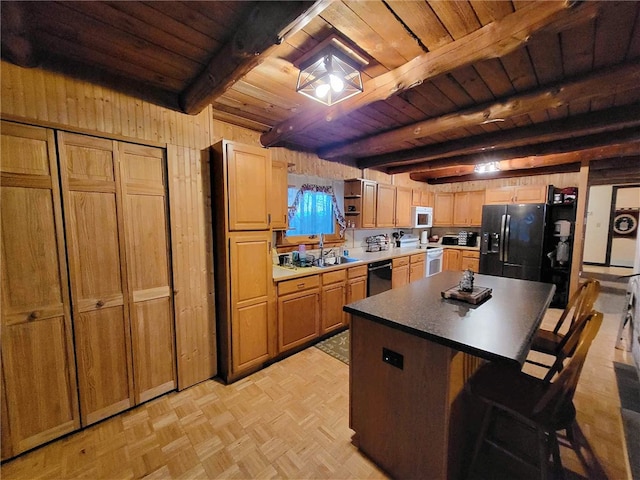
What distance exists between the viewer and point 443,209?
582 centimetres

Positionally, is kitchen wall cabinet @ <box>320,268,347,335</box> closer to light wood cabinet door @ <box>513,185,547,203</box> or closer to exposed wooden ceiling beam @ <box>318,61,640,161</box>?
exposed wooden ceiling beam @ <box>318,61,640,161</box>

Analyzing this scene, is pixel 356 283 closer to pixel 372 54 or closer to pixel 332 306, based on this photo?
pixel 332 306

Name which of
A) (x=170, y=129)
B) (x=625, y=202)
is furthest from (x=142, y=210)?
(x=625, y=202)

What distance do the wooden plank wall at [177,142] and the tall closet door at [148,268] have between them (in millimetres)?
73

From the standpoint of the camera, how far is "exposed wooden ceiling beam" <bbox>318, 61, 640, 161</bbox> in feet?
5.57

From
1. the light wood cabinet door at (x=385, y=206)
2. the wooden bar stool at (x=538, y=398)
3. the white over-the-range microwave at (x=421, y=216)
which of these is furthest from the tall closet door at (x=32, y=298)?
the white over-the-range microwave at (x=421, y=216)

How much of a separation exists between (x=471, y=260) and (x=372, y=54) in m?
4.82

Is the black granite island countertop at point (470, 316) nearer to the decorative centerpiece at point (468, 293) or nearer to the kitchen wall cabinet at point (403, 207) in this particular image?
the decorative centerpiece at point (468, 293)

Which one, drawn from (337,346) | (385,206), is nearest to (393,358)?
(337,346)

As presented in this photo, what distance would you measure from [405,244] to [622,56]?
401 centimetres

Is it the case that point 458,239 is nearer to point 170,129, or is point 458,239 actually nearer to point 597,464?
point 597,464

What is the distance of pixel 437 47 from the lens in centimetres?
157

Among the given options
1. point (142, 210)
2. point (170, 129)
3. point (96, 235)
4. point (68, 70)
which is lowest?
point (96, 235)

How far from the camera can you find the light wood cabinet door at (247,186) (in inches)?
89.2
